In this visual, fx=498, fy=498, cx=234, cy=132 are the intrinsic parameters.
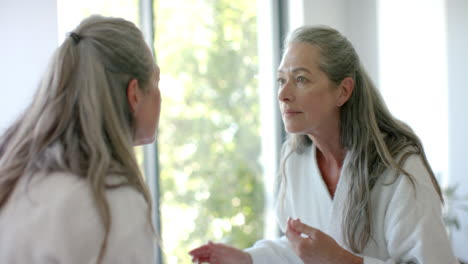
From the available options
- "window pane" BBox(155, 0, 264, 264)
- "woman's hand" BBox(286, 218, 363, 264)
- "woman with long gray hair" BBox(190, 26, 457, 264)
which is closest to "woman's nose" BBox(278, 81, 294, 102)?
"woman with long gray hair" BBox(190, 26, 457, 264)

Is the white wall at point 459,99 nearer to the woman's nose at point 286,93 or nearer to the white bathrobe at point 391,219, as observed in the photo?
the white bathrobe at point 391,219

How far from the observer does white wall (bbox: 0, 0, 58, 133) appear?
70.2 inches

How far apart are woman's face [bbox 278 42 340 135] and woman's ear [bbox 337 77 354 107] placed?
12mm

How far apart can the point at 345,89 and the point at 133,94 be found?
812 mm

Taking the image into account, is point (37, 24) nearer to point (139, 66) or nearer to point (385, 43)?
point (139, 66)

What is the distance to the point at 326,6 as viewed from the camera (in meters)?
2.83

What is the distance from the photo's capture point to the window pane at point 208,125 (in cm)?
246

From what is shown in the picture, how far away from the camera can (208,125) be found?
2625 millimetres

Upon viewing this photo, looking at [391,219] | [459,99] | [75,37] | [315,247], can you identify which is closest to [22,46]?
[75,37]

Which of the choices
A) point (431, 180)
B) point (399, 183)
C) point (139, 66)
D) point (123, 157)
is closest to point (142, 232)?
point (123, 157)

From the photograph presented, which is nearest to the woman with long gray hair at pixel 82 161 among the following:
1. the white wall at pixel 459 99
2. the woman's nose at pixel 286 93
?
the woman's nose at pixel 286 93

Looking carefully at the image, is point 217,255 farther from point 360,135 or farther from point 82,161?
point 82,161

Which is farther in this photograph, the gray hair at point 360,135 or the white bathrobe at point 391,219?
the gray hair at point 360,135

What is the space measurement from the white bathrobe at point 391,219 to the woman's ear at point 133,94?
0.79 metres
